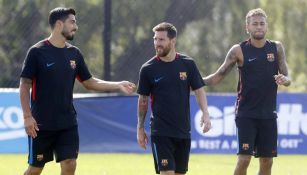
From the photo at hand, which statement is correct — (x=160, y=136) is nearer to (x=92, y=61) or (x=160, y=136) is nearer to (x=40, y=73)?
(x=40, y=73)

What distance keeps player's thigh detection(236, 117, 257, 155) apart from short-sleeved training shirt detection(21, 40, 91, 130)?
2195mm

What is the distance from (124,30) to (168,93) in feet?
52.6

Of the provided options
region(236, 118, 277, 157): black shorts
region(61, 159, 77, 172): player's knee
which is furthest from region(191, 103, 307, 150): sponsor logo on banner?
region(61, 159, 77, 172): player's knee

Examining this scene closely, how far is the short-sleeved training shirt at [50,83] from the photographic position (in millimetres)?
10352

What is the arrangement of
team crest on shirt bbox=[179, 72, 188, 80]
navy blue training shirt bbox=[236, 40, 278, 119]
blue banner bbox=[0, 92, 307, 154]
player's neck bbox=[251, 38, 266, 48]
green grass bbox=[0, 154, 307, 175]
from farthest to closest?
blue banner bbox=[0, 92, 307, 154], green grass bbox=[0, 154, 307, 175], player's neck bbox=[251, 38, 266, 48], navy blue training shirt bbox=[236, 40, 278, 119], team crest on shirt bbox=[179, 72, 188, 80]

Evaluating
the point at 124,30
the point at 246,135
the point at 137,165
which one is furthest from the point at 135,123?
the point at 246,135

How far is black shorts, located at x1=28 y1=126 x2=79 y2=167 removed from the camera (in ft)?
34.3

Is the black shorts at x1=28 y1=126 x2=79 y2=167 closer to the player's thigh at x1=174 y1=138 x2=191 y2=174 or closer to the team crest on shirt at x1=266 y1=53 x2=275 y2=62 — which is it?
the player's thigh at x1=174 y1=138 x2=191 y2=174

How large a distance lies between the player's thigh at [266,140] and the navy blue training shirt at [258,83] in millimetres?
94

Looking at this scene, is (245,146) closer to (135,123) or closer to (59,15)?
(59,15)

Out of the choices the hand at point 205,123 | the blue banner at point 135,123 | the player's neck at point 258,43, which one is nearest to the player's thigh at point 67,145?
the hand at point 205,123

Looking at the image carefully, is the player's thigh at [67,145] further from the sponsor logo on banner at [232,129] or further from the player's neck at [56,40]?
the sponsor logo on banner at [232,129]

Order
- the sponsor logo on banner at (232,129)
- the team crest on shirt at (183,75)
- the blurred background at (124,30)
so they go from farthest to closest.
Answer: the blurred background at (124,30) → the sponsor logo on banner at (232,129) → the team crest on shirt at (183,75)

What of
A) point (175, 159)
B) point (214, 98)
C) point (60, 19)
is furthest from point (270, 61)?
point (214, 98)
